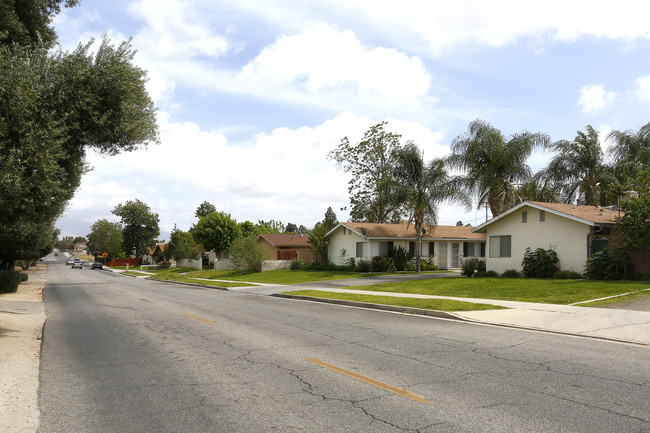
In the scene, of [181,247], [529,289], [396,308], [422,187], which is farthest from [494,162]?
[181,247]

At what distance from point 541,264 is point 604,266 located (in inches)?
145

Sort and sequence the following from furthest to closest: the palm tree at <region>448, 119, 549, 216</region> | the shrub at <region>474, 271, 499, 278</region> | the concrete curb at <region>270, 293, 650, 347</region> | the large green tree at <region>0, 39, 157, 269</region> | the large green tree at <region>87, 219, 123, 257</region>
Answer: the large green tree at <region>87, 219, 123, 257</region> < the palm tree at <region>448, 119, 549, 216</region> < the shrub at <region>474, 271, 499, 278</region> < the concrete curb at <region>270, 293, 650, 347</region> < the large green tree at <region>0, 39, 157, 269</region>

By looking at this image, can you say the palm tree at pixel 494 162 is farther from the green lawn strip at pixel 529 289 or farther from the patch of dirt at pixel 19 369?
the patch of dirt at pixel 19 369

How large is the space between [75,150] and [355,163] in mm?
42598

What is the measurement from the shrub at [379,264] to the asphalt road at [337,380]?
25.5m

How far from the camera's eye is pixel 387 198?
1447 inches

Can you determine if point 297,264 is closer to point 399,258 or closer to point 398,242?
point 398,242

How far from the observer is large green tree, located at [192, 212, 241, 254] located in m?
56.9

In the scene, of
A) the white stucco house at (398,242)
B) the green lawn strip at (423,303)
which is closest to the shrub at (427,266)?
the white stucco house at (398,242)

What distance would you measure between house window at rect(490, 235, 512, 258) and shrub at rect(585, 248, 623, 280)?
5749 millimetres

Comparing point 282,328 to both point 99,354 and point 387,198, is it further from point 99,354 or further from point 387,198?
point 387,198

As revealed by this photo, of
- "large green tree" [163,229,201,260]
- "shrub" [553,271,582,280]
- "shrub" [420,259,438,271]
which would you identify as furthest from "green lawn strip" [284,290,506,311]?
"large green tree" [163,229,201,260]

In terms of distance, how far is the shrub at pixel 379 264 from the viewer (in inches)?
1479

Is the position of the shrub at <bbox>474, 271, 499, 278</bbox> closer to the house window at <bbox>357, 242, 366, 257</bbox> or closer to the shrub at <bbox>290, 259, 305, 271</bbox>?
the house window at <bbox>357, 242, 366, 257</bbox>
